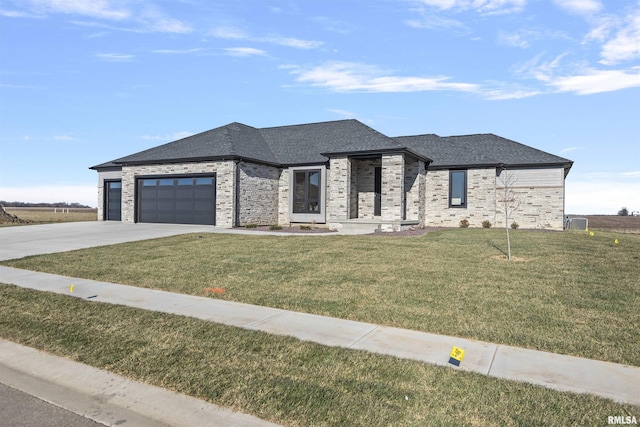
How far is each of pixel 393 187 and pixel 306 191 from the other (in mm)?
6022

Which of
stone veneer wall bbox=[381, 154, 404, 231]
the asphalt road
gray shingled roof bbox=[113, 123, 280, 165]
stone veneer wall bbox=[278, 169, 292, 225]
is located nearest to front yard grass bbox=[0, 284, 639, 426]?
the asphalt road

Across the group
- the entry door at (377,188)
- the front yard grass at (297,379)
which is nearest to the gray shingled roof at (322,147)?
the entry door at (377,188)

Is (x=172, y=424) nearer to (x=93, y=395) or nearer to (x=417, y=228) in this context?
(x=93, y=395)

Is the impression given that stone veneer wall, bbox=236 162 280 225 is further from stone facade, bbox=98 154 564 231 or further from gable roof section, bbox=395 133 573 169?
gable roof section, bbox=395 133 573 169

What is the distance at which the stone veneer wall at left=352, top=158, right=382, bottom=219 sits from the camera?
24.5m

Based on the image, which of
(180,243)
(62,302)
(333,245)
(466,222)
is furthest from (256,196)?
(62,302)

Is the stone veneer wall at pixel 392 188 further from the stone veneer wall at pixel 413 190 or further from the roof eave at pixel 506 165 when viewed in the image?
the roof eave at pixel 506 165

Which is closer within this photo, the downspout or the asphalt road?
the asphalt road

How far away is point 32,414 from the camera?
11.6 feet

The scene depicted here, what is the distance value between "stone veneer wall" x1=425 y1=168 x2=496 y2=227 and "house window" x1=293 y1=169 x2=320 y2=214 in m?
7.54

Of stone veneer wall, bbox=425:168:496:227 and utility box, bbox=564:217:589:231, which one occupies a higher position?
stone veneer wall, bbox=425:168:496:227

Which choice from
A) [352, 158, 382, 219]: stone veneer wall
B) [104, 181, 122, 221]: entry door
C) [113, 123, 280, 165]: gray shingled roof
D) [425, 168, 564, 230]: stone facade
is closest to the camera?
[113, 123, 280, 165]: gray shingled roof

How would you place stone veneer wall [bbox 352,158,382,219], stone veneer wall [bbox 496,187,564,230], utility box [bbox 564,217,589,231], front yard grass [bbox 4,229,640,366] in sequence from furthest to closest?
utility box [bbox 564,217,589,231] → stone veneer wall [bbox 352,158,382,219] → stone veneer wall [bbox 496,187,564,230] → front yard grass [bbox 4,229,640,366]

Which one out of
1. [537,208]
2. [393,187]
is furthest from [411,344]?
[537,208]
